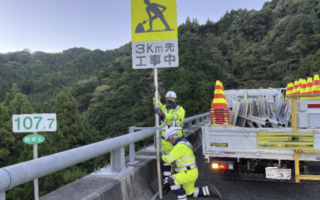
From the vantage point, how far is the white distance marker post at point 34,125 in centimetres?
263

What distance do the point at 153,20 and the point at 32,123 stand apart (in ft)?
10.8

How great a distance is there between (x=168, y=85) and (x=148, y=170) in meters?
45.6

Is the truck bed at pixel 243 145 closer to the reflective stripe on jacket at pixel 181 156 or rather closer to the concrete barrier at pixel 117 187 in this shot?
the reflective stripe on jacket at pixel 181 156

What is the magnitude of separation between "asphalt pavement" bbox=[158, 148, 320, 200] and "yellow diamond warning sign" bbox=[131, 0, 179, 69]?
2.53m

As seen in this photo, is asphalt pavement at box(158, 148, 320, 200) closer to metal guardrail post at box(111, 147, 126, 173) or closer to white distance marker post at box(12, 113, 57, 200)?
metal guardrail post at box(111, 147, 126, 173)

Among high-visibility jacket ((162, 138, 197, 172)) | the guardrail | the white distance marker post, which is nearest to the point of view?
the guardrail

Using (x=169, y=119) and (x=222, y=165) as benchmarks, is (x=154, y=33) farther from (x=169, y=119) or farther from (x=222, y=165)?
(x=222, y=165)

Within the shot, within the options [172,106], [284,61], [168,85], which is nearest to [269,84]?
[284,61]

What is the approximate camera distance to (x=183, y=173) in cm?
443

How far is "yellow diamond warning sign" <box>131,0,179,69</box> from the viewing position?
5.11 m

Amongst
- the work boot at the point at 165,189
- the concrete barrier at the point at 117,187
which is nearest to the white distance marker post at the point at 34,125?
the concrete barrier at the point at 117,187

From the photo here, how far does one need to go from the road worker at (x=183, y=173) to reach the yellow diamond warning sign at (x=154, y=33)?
1424 millimetres

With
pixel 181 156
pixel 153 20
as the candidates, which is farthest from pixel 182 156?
pixel 153 20

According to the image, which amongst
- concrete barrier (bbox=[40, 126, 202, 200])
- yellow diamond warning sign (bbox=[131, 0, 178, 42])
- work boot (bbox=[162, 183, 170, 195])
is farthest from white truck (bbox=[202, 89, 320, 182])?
yellow diamond warning sign (bbox=[131, 0, 178, 42])
